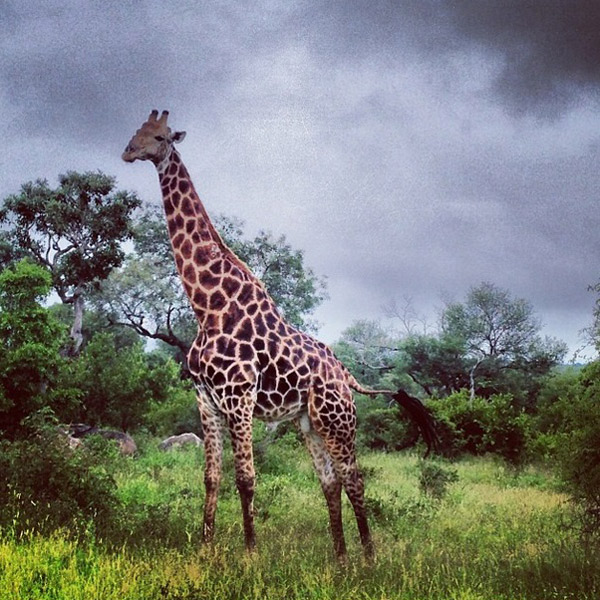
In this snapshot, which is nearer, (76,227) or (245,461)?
(245,461)

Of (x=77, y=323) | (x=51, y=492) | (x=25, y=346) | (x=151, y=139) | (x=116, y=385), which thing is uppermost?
(x=77, y=323)

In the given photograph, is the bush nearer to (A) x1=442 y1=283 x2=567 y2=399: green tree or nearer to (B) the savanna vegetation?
(B) the savanna vegetation

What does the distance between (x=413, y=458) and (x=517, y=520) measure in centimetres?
623

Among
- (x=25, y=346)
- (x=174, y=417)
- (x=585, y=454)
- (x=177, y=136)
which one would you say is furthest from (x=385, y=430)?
(x=177, y=136)

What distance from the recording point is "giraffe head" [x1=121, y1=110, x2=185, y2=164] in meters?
5.89

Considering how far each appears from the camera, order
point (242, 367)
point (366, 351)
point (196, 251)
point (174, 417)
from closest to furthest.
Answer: point (242, 367) → point (196, 251) → point (174, 417) → point (366, 351)

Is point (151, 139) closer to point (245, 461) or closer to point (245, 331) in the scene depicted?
point (245, 331)

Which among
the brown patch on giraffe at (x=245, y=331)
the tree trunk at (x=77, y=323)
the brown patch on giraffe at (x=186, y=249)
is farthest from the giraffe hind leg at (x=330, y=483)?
the tree trunk at (x=77, y=323)

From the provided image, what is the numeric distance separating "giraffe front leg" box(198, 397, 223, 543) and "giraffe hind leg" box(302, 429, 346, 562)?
80 centimetres

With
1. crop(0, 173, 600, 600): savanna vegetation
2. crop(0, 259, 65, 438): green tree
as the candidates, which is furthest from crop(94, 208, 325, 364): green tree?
crop(0, 259, 65, 438): green tree

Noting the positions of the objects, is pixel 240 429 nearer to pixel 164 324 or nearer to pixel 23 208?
pixel 23 208

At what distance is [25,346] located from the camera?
11414 mm

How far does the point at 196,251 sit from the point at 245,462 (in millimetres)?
1703

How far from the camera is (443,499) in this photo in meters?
9.21
